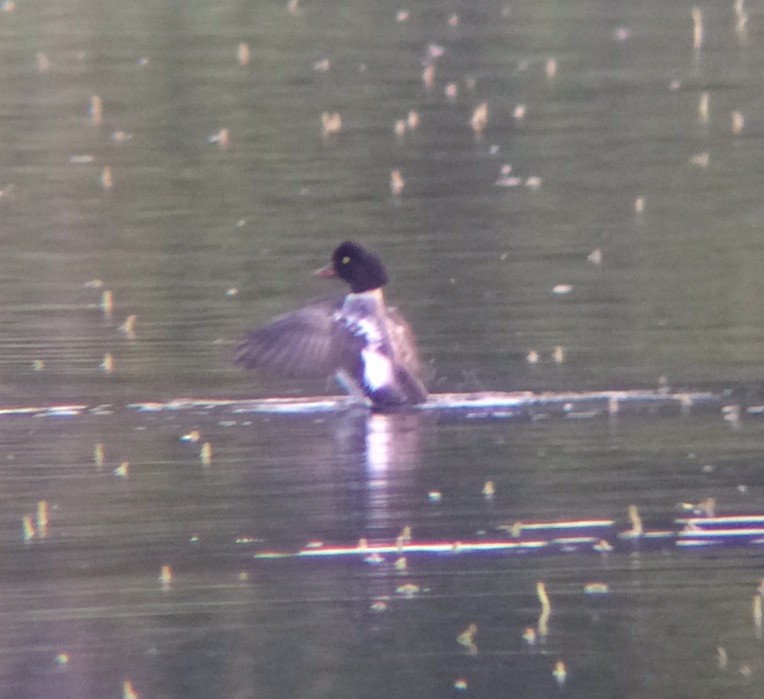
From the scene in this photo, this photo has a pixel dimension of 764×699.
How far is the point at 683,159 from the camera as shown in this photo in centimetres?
1397

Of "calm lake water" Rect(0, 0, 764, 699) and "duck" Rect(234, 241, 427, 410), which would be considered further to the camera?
"duck" Rect(234, 241, 427, 410)

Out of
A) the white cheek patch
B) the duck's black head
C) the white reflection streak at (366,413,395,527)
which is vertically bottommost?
the white reflection streak at (366,413,395,527)

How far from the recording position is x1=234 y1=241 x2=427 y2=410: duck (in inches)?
342

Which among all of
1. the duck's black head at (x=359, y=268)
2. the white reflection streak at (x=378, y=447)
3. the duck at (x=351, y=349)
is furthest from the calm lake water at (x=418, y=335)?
the duck's black head at (x=359, y=268)

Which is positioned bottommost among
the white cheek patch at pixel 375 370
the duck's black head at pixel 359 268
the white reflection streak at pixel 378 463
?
the white reflection streak at pixel 378 463

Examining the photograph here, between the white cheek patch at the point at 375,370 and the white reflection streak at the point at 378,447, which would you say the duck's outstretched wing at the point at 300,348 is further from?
the white reflection streak at the point at 378,447

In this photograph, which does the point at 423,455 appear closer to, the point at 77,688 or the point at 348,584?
the point at 348,584

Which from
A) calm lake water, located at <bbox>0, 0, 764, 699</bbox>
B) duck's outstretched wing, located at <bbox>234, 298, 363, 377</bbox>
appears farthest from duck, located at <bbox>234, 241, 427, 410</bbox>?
calm lake water, located at <bbox>0, 0, 764, 699</bbox>

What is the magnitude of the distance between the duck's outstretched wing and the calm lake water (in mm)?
166

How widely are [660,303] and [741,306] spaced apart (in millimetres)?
370

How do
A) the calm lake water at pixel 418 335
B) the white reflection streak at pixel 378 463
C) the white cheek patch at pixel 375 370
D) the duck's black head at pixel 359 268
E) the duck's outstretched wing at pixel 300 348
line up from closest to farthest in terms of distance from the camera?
the calm lake water at pixel 418 335, the white reflection streak at pixel 378 463, the white cheek patch at pixel 375 370, the duck's outstretched wing at pixel 300 348, the duck's black head at pixel 359 268

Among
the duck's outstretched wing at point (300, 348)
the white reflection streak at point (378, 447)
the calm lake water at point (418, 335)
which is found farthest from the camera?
the duck's outstretched wing at point (300, 348)

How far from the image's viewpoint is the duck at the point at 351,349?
342 inches

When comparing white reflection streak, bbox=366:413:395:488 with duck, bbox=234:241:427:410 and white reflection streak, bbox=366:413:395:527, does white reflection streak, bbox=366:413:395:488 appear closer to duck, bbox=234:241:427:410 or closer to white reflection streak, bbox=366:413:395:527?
white reflection streak, bbox=366:413:395:527
